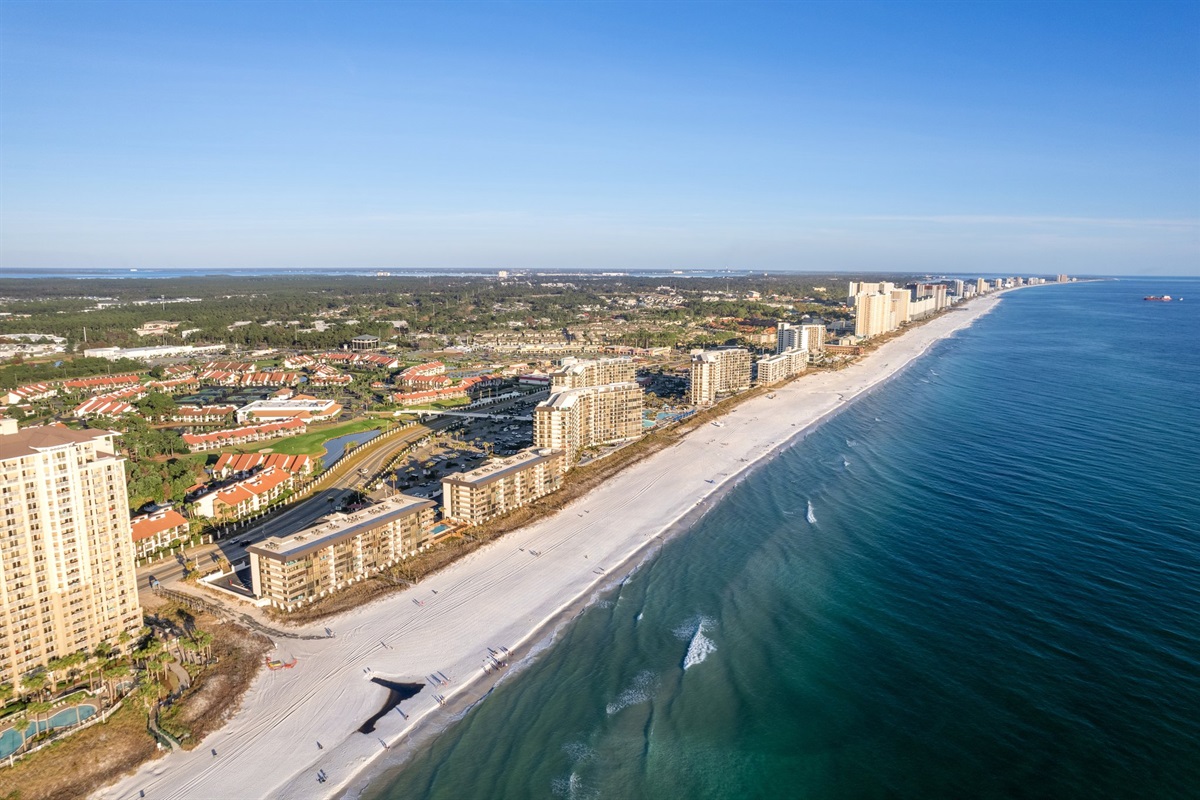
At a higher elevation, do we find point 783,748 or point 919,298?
point 919,298

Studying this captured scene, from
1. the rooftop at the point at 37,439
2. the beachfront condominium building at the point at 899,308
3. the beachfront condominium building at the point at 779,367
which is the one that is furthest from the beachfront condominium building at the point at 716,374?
the beachfront condominium building at the point at 899,308

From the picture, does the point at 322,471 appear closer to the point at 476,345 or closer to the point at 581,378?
the point at 581,378

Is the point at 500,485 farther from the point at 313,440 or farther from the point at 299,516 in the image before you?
the point at 313,440

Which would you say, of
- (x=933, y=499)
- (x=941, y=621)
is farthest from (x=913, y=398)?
(x=941, y=621)

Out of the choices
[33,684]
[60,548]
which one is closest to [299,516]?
[60,548]

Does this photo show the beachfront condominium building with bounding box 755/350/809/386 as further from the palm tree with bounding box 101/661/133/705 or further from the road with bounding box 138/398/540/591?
the palm tree with bounding box 101/661/133/705
